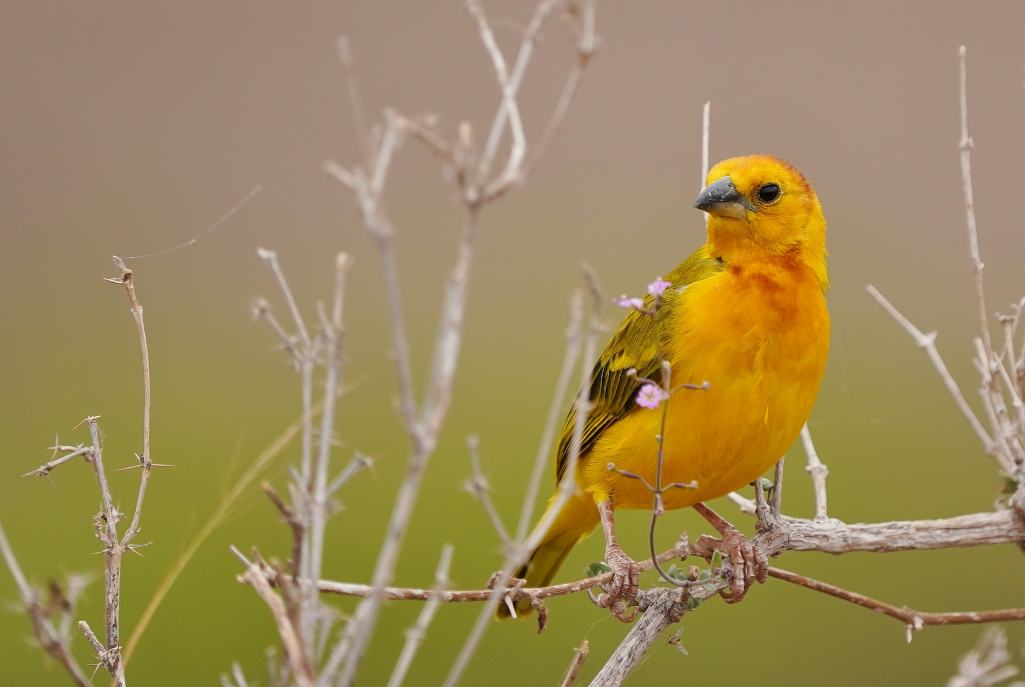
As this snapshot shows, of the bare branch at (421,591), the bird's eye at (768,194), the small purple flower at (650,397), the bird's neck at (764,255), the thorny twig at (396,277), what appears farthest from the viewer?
the bird's eye at (768,194)

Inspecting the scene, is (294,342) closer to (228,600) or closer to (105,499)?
(105,499)

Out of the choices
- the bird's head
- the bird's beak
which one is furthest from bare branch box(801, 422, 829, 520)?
the bird's beak

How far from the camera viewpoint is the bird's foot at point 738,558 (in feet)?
8.59

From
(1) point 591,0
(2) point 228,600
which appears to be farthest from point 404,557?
(1) point 591,0

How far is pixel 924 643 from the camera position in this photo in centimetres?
668

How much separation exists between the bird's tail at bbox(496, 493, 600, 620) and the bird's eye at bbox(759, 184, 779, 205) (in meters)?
1.09

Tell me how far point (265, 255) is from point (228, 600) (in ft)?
15.7

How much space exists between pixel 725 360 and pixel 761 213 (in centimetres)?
56

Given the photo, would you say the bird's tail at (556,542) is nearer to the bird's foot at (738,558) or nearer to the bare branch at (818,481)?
the bird's foot at (738,558)

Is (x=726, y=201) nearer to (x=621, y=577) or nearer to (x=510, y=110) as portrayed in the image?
(x=621, y=577)

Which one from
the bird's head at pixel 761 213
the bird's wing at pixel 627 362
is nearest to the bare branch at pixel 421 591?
the bird's wing at pixel 627 362

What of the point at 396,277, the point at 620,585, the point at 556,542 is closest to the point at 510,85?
the point at 396,277

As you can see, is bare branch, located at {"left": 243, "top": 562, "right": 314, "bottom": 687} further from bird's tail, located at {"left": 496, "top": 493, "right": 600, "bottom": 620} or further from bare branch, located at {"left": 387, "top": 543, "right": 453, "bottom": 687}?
bird's tail, located at {"left": 496, "top": 493, "right": 600, "bottom": 620}

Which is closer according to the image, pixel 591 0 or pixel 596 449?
pixel 591 0
